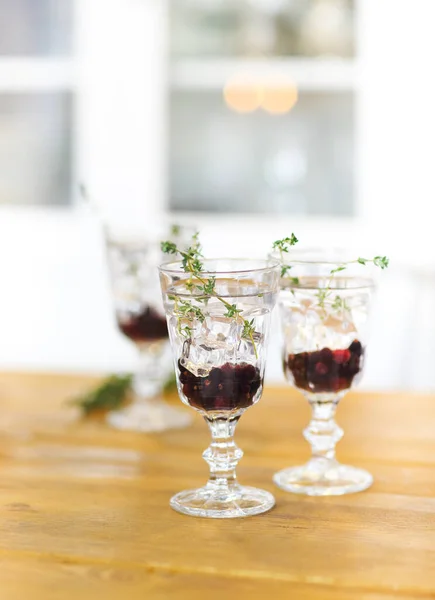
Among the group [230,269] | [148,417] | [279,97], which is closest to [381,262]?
[230,269]

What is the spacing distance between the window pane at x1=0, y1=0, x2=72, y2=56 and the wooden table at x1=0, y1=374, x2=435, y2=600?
187 cm

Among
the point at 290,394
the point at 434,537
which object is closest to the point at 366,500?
the point at 434,537

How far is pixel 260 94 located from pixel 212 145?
235 mm

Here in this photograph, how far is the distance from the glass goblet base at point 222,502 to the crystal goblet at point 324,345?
0.22 feet

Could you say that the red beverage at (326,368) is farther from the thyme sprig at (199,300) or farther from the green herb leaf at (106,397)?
the green herb leaf at (106,397)

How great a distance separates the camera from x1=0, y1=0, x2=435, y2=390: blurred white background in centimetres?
292

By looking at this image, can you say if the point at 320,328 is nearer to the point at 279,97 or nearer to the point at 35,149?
the point at 279,97

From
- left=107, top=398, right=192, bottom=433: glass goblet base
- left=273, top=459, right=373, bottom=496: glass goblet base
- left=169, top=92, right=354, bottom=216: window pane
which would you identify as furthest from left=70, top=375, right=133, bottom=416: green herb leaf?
left=169, top=92, right=354, bottom=216: window pane

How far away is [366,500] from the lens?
1.08m

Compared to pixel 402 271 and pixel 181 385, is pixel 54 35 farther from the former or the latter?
pixel 181 385

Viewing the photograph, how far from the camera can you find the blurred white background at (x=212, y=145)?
2918 mm

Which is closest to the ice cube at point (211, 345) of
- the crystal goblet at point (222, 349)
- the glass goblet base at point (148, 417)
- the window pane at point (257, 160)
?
the crystal goblet at point (222, 349)

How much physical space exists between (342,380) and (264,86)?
2.06 meters

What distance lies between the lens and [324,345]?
1141 millimetres
